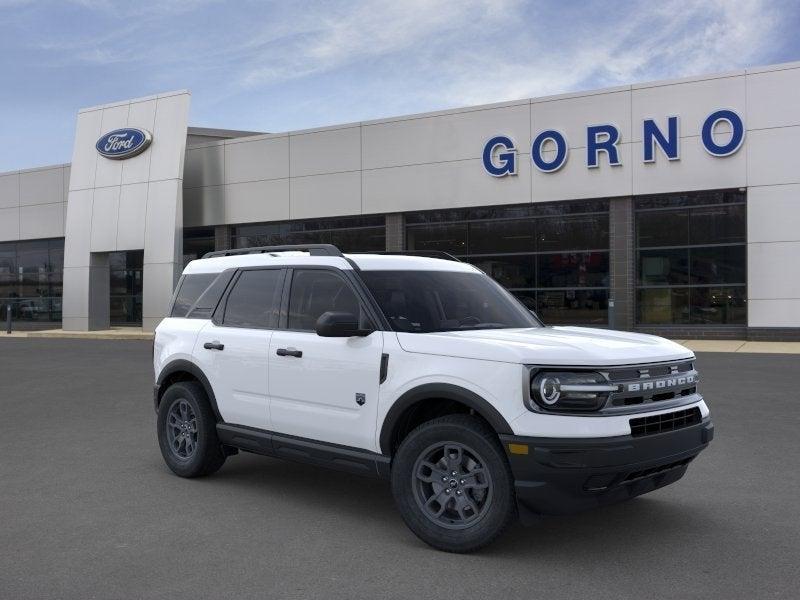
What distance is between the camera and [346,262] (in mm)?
5664

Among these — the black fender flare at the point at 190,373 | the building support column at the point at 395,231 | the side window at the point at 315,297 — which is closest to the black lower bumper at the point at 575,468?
the side window at the point at 315,297

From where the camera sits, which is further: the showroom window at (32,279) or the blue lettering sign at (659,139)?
the showroom window at (32,279)

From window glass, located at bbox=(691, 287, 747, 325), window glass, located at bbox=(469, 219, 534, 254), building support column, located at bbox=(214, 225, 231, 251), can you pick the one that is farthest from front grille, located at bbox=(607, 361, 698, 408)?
building support column, located at bbox=(214, 225, 231, 251)

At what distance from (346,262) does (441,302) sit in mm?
751

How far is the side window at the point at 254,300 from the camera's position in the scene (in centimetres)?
610

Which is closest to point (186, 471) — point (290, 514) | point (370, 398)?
point (290, 514)

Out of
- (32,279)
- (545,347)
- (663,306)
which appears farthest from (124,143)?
(545,347)

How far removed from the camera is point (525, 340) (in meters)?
4.77

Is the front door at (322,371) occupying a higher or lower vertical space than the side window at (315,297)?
lower

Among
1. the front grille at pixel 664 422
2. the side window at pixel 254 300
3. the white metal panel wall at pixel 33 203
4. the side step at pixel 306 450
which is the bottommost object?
the side step at pixel 306 450

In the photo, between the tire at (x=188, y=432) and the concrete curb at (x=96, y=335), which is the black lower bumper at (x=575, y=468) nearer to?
the tire at (x=188, y=432)

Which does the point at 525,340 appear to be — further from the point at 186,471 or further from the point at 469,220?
the point at 469,220

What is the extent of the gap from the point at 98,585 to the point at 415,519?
5.98 feet

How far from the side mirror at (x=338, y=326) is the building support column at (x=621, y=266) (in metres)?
20.0
